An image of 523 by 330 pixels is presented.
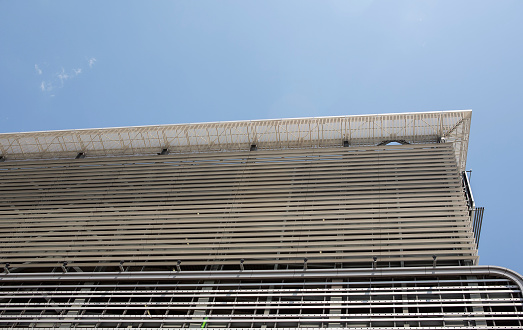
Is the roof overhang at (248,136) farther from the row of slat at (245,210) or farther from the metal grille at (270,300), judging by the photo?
the metal grille at (270,300)

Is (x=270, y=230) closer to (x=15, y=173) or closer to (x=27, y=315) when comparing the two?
(x=27, y=315)

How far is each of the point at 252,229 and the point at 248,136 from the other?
7.10 m

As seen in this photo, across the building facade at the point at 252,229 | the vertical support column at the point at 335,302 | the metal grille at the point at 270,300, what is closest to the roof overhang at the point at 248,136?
the building facade at the point at 252,229

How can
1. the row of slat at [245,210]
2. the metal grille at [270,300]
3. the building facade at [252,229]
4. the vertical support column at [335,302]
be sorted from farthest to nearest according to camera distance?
the row of slat at [245,210] → the building facade at [252,229] → the vertical support column at [335,302] → the metal grille at [270,300]

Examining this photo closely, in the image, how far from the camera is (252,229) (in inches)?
848

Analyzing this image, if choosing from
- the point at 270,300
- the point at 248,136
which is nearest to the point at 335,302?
the point at 270,300

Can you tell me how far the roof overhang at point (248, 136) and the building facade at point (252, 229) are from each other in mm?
81

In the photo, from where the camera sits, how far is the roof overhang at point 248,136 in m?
25.5

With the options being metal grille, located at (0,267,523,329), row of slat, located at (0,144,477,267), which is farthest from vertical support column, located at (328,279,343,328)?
row of slat, located at (0,144,477,267)

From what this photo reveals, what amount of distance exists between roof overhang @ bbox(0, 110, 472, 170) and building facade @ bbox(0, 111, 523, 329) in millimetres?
81

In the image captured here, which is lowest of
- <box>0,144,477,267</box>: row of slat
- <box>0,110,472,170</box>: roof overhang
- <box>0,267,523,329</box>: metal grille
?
<box>0,267,523,329</box>: metal grille

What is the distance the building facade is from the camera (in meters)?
17.7

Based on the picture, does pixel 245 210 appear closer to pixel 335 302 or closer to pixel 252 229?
pixel 252 229

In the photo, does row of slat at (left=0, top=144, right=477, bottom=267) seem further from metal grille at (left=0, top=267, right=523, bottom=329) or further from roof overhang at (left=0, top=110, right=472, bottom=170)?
roof overhang at (left=0, top=110, right=472, bottom=170)
